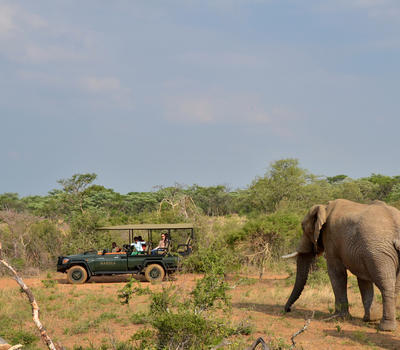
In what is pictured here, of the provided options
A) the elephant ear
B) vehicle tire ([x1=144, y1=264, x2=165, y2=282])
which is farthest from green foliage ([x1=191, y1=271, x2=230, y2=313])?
vehicle tire ([x1=144, y1=264, x2=165, y2=282])

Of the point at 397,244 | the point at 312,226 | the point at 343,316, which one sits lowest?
the point at 343,316

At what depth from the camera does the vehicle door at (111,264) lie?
16656mm

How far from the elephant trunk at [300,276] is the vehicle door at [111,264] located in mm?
7199

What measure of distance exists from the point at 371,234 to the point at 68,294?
9282 millimetres

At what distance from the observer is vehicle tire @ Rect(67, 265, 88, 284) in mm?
16703

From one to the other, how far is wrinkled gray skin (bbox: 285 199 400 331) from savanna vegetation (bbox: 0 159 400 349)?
2137 millimetres

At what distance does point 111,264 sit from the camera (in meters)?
16.6

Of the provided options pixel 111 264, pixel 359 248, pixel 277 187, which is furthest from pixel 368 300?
pixel 277 187

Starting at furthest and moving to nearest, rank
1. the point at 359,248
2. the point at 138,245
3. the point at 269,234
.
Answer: the point at 269,234 < the point at 138,245 < the point at 359,248

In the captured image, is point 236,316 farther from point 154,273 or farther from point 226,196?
point 226,196

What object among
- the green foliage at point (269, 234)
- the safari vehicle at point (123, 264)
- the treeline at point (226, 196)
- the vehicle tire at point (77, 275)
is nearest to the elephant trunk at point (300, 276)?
the safari vehicle at point (123, 264)

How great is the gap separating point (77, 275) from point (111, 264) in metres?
1.27

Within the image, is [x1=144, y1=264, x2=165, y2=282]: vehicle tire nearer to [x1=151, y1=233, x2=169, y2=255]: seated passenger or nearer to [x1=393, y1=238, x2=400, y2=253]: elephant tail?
[x1=151, y1=233, x2=169, y2=255]: seated passenger

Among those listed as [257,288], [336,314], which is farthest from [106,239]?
[336,314]
